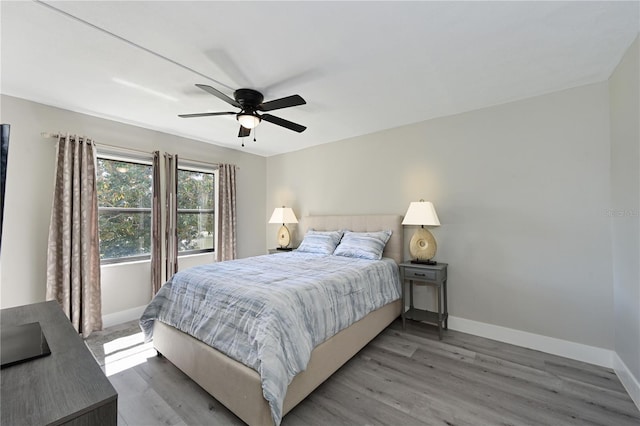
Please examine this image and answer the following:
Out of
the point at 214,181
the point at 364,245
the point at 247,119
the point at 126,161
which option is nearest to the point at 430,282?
the point at 364,245

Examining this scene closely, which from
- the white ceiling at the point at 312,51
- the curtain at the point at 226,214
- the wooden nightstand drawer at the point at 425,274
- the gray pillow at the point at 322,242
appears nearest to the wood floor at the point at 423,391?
the wooden nightstand drawer at the point at 425,274

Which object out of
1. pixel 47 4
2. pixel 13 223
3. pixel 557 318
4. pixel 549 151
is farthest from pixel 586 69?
pixel 13 223

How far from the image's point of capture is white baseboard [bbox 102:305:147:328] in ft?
10.6

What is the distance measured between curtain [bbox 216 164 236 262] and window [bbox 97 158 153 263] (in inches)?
38.7

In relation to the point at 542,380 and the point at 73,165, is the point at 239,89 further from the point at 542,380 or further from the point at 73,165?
the point at 542,380

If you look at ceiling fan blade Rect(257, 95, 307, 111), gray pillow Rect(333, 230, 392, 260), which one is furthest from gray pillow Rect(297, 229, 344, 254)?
ceiling fan blade Rect(257, 95, 307, 111)

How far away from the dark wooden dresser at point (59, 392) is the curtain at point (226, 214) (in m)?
3.35

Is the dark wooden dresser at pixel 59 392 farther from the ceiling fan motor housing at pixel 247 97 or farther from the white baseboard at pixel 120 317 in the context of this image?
the white baseboard at pixel 120 317

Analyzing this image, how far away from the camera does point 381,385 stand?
2123mm

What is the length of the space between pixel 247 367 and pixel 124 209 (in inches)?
117

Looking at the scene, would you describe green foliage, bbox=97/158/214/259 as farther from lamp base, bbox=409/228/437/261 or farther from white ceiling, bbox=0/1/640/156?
lamp base, bbox=409/228/437/261

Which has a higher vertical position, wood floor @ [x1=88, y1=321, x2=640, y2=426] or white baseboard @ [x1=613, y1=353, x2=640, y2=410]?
white baseboard @ [x1=613, y1=353, x2=640, y2=410]

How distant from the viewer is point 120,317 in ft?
11.0

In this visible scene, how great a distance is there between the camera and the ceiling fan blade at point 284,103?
7.11ft
